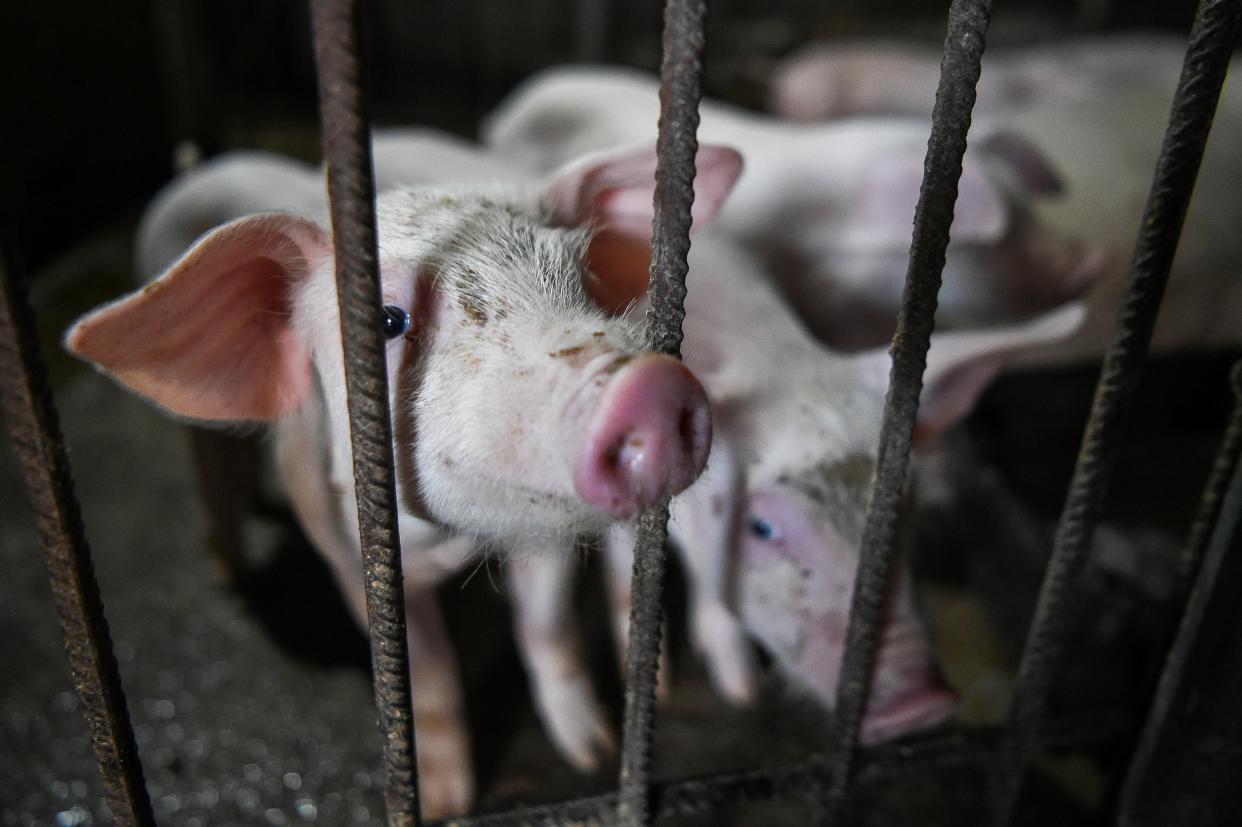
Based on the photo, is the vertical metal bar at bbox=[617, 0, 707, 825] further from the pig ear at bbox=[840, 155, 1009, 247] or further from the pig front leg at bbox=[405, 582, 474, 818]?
the pig ear at bbox=[840, 155, 1009, 247]

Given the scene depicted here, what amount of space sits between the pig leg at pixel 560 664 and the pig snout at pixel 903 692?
61 cm

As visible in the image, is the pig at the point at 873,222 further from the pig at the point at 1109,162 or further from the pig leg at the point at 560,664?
the pig leg at the point at 560,664

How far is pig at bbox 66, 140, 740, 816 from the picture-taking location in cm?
102

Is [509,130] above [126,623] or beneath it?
above

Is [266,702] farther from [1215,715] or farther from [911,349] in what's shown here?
[1215,715]

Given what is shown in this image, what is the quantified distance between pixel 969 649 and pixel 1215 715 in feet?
3.49

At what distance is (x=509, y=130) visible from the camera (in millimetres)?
3201

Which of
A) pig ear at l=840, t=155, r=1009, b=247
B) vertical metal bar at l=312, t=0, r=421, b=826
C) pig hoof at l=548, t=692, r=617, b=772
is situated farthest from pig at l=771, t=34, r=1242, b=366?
vertical metal bar at l=312, t=0, r=421, b=826

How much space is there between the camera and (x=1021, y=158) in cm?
275

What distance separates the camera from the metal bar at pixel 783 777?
4.36 feet

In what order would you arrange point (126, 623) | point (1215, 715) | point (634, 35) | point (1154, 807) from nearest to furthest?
point (1215, 715), point (1154, 807), point (126, 623), point (634, 35)

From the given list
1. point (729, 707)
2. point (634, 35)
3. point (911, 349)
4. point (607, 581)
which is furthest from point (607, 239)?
point (634, 35)

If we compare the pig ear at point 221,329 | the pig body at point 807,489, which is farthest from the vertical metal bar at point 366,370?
the pig body at point 807,489

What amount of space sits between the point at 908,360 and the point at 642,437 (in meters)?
0.36
